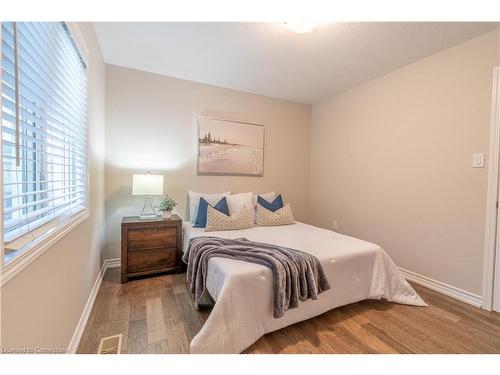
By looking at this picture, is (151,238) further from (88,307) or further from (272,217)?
(272,217)

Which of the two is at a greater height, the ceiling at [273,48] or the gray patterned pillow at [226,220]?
the ceiling at [273,48]

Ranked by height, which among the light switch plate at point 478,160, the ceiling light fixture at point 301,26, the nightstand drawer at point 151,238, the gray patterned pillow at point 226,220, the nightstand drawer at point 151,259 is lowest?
the nightstand drawer at point 151,259

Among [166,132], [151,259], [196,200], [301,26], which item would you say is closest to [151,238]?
[151,259]

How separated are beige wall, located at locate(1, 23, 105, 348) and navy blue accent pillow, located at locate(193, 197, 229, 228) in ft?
3.37

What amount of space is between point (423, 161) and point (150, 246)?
3.10 m

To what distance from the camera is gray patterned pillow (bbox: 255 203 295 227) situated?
287 centimetres

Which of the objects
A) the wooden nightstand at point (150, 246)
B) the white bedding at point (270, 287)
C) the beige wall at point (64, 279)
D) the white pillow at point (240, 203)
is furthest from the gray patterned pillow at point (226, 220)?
the beige wall at point (64, 279)

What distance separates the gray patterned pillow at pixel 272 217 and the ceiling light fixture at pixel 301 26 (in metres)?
1.95

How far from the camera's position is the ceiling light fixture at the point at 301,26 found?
5.79 ft

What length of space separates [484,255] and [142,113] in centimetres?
385

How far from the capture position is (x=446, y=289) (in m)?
2.22

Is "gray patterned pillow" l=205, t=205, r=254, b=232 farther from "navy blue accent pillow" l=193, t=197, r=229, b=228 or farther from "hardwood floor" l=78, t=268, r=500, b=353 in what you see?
"hardwood floor" l=78, t=268, r=500, b=353

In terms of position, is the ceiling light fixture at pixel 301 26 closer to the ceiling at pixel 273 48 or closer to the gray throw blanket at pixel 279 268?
the ceiling at pixel 273 48
